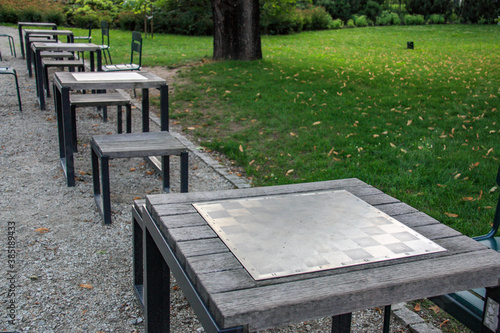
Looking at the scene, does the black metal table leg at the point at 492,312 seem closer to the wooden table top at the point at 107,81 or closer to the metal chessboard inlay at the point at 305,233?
the metal chessboard inlay at the point at 305,233

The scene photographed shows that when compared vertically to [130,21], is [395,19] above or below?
above

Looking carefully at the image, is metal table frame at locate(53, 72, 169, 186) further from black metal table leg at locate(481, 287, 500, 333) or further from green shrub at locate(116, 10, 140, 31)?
green shrub at locate(116, 10, 140, 31)

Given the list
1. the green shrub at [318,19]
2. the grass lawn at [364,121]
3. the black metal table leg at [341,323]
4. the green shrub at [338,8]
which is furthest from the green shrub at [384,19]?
the black metal table leg at [341,323]

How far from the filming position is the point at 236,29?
36.2 feet

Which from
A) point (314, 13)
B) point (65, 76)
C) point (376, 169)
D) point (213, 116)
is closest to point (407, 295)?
point (376, 169)

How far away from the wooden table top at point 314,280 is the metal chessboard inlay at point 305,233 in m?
0.04

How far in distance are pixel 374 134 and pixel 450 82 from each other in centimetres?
411

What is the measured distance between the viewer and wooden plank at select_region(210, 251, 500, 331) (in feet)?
4.19

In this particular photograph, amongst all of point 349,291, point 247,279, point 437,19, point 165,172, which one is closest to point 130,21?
point 437,19

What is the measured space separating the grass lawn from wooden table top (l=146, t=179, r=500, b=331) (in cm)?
211

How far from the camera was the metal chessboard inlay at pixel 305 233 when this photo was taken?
4.96 feet

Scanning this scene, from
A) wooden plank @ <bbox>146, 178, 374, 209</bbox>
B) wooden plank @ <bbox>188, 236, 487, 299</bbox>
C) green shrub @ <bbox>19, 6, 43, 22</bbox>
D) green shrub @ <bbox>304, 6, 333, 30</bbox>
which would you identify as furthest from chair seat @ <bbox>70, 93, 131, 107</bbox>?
green shrub @ <bbox>304, 6, 333, 30</bbox>

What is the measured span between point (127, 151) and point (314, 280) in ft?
8.96

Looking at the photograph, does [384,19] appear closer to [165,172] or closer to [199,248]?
[165,172]
